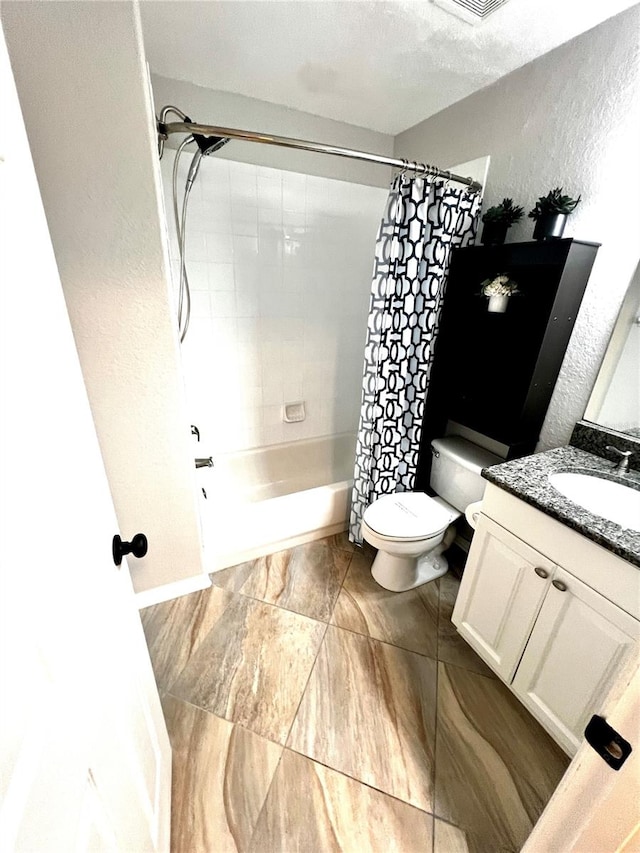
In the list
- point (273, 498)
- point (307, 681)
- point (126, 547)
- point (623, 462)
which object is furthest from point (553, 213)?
point (307, 681)

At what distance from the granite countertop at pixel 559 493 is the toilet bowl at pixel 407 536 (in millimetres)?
531

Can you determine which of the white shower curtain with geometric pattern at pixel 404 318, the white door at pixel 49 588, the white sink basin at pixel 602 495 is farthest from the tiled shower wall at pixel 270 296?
the white sink basin at pixel 602 495

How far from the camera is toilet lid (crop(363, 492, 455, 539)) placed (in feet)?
5.23

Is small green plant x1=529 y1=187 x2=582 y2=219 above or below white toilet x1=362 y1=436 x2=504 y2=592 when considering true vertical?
above

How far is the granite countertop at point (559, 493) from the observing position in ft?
2.93

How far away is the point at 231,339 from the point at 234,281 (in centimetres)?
35

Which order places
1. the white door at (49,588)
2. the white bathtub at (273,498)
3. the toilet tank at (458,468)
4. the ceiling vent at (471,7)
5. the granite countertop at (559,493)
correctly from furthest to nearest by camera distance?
1. the white bathtub at (273,498)
2. the toilet tank at (458,468)
3. the ceiling vent at (471,7)
4. the granite countertop at (559,493)
5. the white door at (49,588)

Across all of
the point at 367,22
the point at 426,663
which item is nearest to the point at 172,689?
the point at 426,663

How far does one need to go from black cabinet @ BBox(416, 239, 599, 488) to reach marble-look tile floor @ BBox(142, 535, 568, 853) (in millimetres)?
961

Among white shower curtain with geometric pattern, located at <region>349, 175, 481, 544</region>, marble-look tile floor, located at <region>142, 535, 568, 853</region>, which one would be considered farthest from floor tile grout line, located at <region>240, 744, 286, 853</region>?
white shower curtain with geometric pattern, located at <region>349, 175, 481, 544</region>

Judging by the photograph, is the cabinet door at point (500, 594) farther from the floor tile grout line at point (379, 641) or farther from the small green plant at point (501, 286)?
the small green plant at point (501, 286)

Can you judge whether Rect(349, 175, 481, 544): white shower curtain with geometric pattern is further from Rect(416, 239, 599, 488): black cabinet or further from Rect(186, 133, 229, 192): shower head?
Rect(186, 133, 229, 192): shower head

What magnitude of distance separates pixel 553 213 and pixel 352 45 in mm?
1082

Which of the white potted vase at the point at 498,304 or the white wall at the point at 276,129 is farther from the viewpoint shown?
the white wall at the point at 276,129
